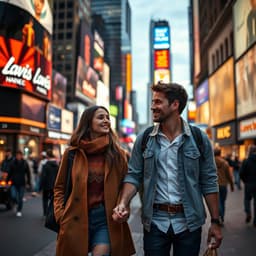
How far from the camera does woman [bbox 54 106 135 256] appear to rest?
126 inches

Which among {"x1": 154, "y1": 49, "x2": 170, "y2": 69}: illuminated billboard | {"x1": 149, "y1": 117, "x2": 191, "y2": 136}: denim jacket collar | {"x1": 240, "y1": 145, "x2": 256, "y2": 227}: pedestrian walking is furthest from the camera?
{"x1": 154, "y1": 49, "x2": 170, "y2": 69}: illuminated billboard

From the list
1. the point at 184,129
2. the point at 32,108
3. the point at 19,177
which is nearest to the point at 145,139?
the point at 184,129

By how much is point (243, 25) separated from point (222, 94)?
1160 cm

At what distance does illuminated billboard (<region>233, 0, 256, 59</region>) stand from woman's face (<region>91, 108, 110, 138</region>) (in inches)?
1216

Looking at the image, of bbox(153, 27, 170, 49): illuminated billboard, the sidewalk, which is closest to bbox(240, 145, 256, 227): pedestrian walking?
the sidewalk

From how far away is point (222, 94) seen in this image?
149 feet

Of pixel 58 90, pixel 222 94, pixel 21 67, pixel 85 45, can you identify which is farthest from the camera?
pixel 85 45

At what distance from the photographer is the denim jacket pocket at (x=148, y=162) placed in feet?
9.75

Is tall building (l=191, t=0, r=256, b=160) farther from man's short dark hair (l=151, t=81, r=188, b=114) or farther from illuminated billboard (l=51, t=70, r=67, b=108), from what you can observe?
man's short dark hair (l=151, t=81, r=188, b=114)

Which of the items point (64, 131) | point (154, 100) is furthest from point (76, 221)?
point (64, 131)

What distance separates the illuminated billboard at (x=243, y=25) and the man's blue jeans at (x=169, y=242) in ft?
103

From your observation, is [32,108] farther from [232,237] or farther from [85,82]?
[232,237]

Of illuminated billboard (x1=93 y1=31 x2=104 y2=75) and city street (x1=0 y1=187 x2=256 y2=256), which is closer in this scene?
city street (x1=0 y1=187 x2=256 y2=256)

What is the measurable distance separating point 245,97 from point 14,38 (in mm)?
21637
